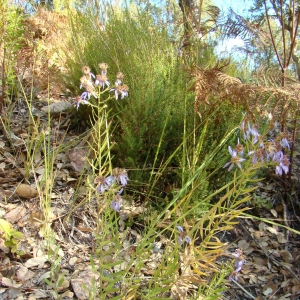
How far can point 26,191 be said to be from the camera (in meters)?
1.84

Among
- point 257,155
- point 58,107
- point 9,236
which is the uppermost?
point 58,107

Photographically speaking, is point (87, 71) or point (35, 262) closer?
point (87, 71)

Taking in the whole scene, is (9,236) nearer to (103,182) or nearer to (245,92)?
(103,182)

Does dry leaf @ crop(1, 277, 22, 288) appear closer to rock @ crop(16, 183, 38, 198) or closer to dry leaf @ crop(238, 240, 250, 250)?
rock @ crop(16, 183, 38, 198)

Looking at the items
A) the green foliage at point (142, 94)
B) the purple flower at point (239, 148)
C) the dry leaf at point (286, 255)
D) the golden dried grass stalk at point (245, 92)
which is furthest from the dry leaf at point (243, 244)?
the purple flower at point (239, 148)

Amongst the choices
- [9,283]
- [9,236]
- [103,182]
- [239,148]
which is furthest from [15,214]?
[239,148]

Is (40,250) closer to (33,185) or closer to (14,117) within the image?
(33,185)

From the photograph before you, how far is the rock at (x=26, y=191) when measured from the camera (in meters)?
1.84

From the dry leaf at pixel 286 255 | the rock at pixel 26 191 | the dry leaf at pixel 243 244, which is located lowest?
the dry leaf at pixel 286 255

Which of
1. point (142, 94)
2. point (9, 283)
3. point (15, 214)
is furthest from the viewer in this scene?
point (142, 94)

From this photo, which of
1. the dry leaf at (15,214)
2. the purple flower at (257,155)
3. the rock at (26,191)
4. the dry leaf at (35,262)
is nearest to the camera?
the purple flower at (257,155)

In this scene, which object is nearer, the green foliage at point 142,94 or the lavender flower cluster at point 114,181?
the lavender flower cluster at point 114,181

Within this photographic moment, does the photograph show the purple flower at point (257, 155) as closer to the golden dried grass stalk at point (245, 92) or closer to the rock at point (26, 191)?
the golden dried grass stalk at point (245, 92)

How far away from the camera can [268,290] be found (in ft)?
5.70
